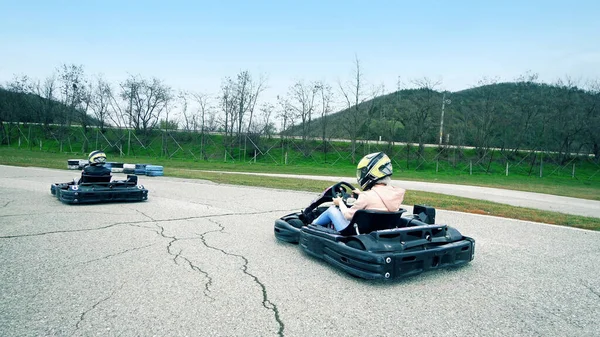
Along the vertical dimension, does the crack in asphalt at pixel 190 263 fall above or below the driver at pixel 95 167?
below

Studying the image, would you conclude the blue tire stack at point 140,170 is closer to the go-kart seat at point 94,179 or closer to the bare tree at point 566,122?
the go-kart seat at point 94,179

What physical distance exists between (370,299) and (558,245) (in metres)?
4.54

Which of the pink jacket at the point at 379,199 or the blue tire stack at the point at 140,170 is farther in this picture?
the blue tire stack at the point at 140,170

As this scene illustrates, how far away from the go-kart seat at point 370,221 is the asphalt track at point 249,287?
555 mm

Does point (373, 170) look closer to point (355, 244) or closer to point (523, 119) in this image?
point (355, 244)

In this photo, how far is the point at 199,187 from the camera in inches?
542

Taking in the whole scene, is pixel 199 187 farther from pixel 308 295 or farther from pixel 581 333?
pixel 581 333

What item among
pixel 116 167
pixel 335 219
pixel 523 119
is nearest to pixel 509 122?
pixel 523 119

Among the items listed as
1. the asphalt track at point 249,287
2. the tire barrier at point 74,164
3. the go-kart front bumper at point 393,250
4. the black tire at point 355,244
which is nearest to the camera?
the asphalt track at point 249,287

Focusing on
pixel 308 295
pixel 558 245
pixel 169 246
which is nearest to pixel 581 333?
pixel 308 295

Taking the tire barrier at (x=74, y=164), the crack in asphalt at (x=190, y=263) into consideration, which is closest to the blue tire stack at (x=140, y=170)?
the tire barrier at (x=74, y=164)

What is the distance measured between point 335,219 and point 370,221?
0.58m

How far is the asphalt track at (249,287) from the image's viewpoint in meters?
3.29

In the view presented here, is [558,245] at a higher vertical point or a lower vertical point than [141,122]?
lower
